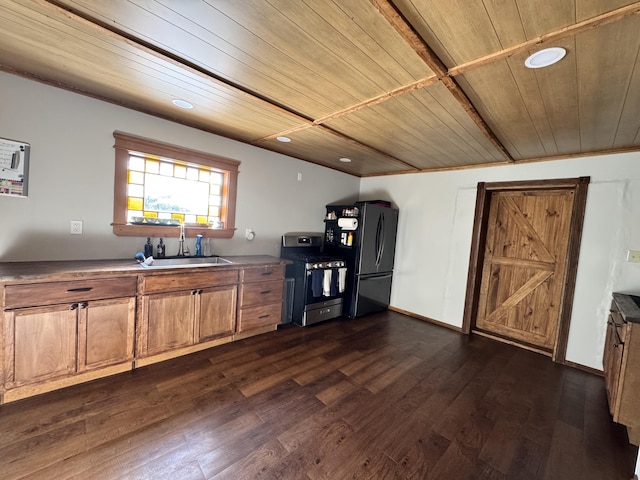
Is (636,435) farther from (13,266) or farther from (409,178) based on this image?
(13,266)

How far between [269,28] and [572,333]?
13.4 ft

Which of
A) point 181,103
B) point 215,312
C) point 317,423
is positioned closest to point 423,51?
point 181,103

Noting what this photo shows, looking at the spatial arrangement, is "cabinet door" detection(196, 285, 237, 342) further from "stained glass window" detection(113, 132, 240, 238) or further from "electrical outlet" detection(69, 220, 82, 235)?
"electrical outlet" detection(69, 220, 82, 235)

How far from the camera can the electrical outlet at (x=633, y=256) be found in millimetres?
2631

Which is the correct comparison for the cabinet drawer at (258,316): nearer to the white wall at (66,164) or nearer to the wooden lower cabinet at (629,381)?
the white wall at (66,164)

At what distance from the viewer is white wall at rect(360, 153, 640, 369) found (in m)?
2.72

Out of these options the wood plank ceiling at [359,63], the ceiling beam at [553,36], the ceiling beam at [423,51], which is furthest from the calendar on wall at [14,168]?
the ceiling beam at [553,36]

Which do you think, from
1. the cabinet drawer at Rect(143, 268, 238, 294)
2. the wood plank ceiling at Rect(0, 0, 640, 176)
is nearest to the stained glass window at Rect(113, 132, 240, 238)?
the wood plank ceiling at Rect(0, 0, 640, 176)

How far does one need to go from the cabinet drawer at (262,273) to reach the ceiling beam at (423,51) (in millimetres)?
→ 2435

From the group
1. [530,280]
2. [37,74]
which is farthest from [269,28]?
[530,280]

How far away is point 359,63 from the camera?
1639 millimetres

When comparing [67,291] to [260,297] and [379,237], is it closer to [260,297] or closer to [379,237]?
[260,297]

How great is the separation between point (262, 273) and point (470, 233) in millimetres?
2894

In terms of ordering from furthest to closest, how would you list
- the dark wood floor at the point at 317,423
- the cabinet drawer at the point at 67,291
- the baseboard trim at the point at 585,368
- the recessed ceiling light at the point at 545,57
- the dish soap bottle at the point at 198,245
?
the dish soap bottle at the point at 198,245 → the baseboard trim at the point at 585,368 → the cabinet drawer at the point at 67,291 → the dark wood floor at the point at 317,423 → the recessed ceiling light at the point at 545,57
